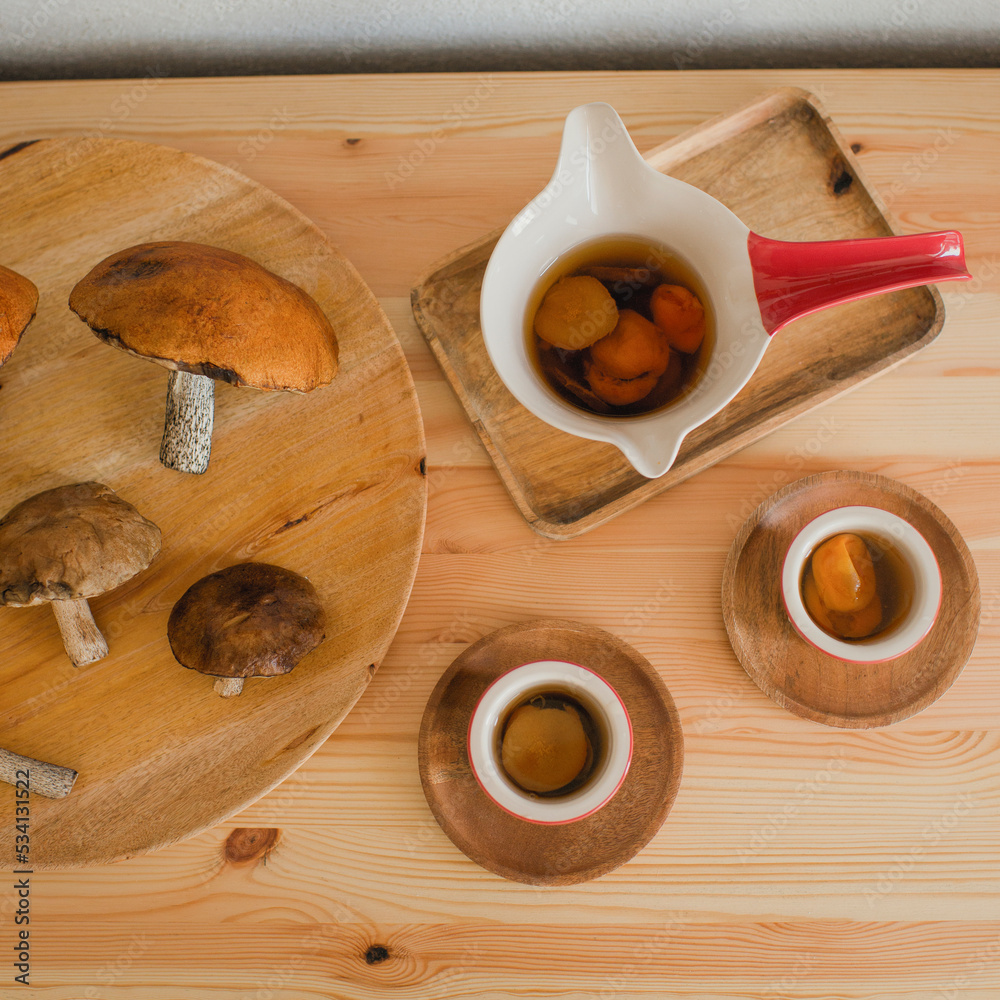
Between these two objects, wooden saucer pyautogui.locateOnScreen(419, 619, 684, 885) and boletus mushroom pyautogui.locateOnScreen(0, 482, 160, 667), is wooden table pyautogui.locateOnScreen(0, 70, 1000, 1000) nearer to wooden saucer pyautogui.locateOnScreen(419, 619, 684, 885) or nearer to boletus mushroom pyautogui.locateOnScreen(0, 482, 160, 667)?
wooden saucer pyautogui.locateOnScreen(419, 619, 684, 885)

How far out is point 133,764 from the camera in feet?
3.20

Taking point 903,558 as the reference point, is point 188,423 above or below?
above

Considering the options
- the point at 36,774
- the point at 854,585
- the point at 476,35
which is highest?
the point at 476,35

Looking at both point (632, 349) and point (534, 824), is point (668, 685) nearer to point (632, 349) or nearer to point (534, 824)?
point (534, 824)

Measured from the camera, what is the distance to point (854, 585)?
3.27 feet

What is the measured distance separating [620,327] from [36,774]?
3.25ft

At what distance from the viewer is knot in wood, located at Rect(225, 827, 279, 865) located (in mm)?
1047

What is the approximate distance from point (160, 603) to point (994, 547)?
127 centimetres

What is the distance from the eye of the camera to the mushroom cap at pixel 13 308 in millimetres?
854

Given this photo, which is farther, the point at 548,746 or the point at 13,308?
the point at 548,746

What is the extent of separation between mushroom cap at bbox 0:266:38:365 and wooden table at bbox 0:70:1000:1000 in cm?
37

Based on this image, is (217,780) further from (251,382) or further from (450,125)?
(450,125)

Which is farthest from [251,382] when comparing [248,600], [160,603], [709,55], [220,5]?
[709,55]

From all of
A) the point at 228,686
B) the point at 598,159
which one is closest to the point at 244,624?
the point at 228,686
